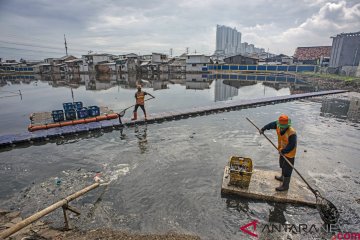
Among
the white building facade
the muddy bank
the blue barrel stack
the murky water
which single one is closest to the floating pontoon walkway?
the murky water

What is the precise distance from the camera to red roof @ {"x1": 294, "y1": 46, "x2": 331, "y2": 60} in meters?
59.7

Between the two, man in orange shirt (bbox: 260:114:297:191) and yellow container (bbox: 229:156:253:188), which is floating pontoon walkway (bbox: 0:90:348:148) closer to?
yellow container (bbox: 229:156:253:188)

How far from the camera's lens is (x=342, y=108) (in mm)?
17906

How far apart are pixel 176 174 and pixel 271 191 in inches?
125

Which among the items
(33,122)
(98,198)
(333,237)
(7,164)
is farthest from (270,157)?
(33,122)

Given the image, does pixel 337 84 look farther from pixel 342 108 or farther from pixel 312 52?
pixel 312 52

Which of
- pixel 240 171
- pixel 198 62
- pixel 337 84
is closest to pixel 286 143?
pixel 240 171

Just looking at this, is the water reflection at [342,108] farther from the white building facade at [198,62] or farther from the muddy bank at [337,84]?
the white building facade at [198,62]

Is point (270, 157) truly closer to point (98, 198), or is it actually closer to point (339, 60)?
point (98, 198)

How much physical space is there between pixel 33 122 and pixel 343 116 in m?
21.8

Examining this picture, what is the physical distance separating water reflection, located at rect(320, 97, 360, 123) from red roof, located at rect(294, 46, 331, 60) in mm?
47836

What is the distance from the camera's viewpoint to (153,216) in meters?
5.35

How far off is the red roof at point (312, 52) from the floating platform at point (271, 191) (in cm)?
6739

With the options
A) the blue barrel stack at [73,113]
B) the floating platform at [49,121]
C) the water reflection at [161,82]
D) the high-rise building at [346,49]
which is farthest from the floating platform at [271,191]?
the high-rise building at [346,49]
